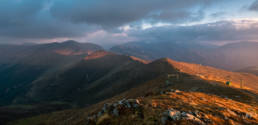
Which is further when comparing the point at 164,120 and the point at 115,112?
the point at 115,112

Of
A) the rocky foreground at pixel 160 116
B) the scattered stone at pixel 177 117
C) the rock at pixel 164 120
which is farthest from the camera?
the rocky foreground at pixel 160 116

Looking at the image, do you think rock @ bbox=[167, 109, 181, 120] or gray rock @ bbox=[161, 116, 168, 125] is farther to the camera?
rock @ bbox=[167, 109, 181, 120]

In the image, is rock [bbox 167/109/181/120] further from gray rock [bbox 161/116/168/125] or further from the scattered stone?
gray rock [bbox 161/116/168/125]

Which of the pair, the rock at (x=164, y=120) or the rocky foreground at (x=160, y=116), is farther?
the rocky foreground at (x=160, y=116)

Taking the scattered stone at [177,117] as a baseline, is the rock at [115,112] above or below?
below

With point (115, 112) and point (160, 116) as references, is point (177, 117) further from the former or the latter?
point (115, 112)

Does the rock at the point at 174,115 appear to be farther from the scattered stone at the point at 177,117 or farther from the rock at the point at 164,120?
the rock at the point at 164,120

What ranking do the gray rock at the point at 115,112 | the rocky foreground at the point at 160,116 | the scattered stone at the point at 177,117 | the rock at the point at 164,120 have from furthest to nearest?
the gray rock at the point at 115,112 → the rocky foreground at the point at 160,116 → the scattered stone at the point at 177,117 → the rock at the point at 164,120

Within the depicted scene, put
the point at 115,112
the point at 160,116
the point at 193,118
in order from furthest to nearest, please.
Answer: the point at 115,112 → the point at 160,116 → the point at 193,118

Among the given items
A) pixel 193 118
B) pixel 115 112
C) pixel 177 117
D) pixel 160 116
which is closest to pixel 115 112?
pixel 115 112

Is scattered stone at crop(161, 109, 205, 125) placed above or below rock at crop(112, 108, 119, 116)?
above

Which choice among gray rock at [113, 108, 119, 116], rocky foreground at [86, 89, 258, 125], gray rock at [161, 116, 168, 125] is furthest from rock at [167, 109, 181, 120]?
gray rock at [113, 108, 119, 116]

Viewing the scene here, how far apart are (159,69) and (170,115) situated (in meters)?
180

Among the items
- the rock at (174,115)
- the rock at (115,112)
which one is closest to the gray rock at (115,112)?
the rock at (115,112)
